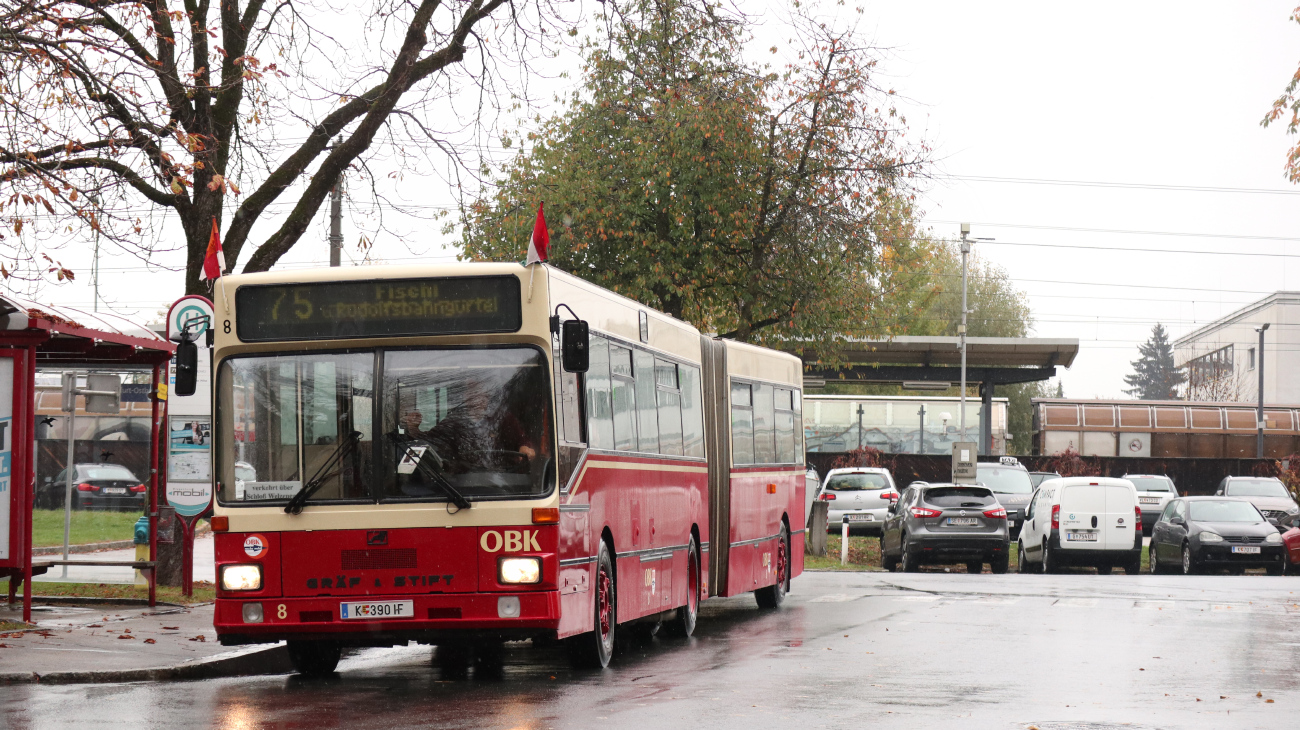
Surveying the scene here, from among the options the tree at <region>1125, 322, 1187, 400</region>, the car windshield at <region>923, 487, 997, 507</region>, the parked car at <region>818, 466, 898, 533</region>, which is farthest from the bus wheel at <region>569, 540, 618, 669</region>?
the tree at <region>1125, 322, 1187, 400</region>

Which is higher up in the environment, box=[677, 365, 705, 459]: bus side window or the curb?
box=[677, 365, 705, 459]: bus side window

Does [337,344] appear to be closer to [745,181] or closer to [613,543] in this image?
[613,543]

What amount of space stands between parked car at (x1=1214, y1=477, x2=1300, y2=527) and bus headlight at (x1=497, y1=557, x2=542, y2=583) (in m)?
26.2

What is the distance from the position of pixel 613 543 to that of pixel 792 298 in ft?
60.8

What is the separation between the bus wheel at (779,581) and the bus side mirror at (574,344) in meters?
9.07

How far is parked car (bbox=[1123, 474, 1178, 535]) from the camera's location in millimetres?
39312

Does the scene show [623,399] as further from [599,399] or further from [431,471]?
[431,471]

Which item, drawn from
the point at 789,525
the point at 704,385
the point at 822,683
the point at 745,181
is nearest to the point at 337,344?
the point at 822,683

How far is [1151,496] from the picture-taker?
39.6 metres

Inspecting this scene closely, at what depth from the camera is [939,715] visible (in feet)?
31.4

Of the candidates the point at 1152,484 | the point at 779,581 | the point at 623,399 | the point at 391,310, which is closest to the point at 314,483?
the point at 391,310

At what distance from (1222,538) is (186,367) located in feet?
72.9

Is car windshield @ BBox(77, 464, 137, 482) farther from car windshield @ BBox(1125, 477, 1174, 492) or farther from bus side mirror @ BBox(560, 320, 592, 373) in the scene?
bus side mirror @ BBox(560, 320, 592, 373)

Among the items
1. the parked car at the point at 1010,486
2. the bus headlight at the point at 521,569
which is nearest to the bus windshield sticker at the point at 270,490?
the bus headlight at the point at 521,569
